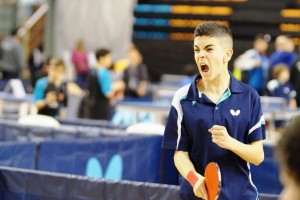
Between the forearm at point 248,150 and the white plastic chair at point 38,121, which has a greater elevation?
the forearm at point 248,150

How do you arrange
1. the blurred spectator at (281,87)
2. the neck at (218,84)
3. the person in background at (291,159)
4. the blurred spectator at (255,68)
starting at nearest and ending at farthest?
1. the person in background at (291,159)
2. the neck at (218,84)
3. the blurred spectator at (281,87)
4. the blurred spectator at (255,68)

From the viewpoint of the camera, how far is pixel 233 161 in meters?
4.34

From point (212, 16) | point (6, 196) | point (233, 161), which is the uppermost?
point (212, 16)

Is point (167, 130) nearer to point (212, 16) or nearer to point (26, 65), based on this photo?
point (212, 16)

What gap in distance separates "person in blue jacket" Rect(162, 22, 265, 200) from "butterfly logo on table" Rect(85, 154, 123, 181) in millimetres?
3215

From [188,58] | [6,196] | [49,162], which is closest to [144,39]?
[188,58]

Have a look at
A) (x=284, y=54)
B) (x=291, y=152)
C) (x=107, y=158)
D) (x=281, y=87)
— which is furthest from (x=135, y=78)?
(x=291, y=152)

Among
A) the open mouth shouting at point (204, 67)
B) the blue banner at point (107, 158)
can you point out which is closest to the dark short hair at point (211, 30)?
the open mouth shouting at point (204, 67)

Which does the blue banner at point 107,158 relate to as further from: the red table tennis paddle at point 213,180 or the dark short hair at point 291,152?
the dark short hair at point 291,152

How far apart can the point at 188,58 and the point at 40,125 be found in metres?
13.7

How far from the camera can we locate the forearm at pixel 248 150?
414 centimetres

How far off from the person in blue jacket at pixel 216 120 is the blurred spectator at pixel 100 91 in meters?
8.34

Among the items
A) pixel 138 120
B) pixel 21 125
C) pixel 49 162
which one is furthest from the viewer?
pixel 138 120

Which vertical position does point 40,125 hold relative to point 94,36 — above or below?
below
